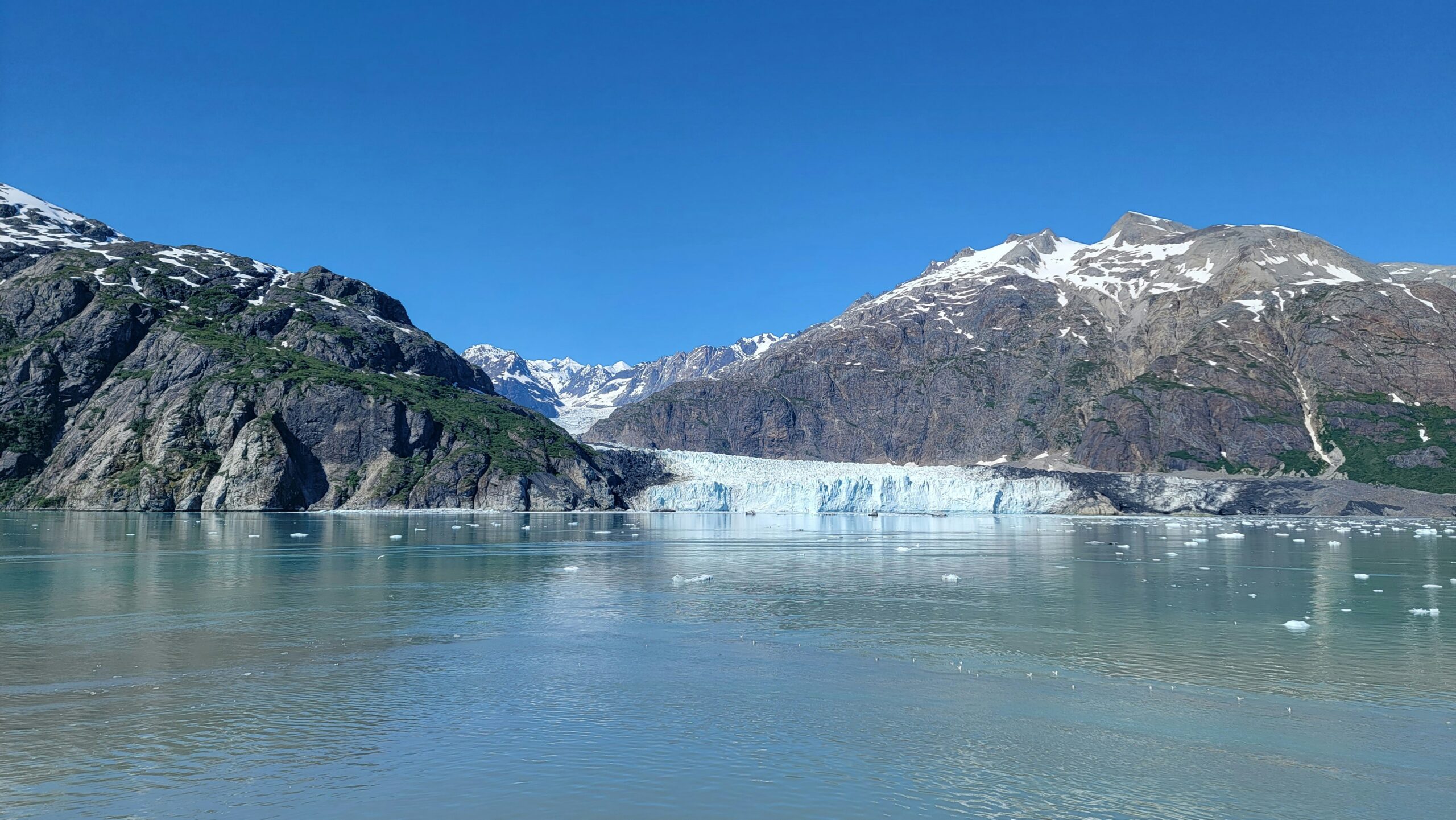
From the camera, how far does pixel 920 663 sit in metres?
24.2

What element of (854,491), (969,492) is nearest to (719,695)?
(854,491)

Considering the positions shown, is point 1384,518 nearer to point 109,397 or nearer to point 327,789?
point 327,789

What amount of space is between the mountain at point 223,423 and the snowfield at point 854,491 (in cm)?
1548

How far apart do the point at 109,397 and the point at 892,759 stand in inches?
6770

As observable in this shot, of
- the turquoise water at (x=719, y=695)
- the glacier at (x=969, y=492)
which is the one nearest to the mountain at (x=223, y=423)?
the glacier at (x=969, y=492)

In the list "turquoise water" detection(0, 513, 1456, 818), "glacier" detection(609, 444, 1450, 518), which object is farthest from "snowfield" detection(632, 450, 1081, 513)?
"turquoise water" detection(0, 513, 1456, 818)

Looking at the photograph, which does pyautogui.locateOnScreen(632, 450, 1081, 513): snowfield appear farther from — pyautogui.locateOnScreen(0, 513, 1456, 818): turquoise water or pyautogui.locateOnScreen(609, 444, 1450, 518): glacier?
pyautogui.locateOnScreen(0, 513, 1456, 818): turquoise water

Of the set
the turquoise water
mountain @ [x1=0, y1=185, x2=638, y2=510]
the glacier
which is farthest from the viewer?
the glacier

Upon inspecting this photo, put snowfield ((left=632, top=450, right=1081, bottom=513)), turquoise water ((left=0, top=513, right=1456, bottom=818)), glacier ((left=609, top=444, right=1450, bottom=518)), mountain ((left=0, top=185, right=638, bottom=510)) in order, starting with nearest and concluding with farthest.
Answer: turquoise water ((left=0, top=513, right=1456, bottom=818)) → mountain ((left=0, top=185, right=638, bottom=510)) → snowfield ((left=632, top=450, right=1081, bottom=513)) → glacier ((left=609, top=444, right=1450, bottom=518))

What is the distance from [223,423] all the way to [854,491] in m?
98.7

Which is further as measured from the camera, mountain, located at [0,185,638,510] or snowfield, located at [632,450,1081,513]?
snowfield, located at [632,450,1081,513]

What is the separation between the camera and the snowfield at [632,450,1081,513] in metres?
151

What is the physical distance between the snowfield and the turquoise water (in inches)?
4089

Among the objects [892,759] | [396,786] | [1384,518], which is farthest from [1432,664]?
[1384,518]
